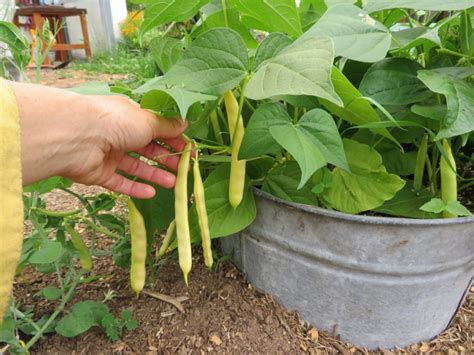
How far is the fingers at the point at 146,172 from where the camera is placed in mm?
727

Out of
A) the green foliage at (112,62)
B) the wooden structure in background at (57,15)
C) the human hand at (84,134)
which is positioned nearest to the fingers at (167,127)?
the human hand at (84,134)

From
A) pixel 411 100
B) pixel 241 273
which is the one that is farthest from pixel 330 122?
pixel 241 273

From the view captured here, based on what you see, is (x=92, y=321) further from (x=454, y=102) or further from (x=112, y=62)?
(x=112, y=62)

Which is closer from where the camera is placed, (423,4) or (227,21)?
(423,4)

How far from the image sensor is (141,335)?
2.58 ft

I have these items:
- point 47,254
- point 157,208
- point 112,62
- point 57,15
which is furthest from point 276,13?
point 57,15

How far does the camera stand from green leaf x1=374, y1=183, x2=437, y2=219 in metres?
0.72

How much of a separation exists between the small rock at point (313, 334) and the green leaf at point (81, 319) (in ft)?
1.30

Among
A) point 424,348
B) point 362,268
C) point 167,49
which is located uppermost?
point 167,49

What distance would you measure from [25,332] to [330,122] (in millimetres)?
662

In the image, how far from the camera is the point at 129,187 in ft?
2.42

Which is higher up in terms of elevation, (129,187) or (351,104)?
(351,104)

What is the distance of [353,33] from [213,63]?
0.72 ft

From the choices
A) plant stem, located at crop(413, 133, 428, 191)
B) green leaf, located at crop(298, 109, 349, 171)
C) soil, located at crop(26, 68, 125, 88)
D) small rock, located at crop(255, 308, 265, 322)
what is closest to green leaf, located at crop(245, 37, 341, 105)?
green leaf, located at crop(298, 109, 349, 171)
